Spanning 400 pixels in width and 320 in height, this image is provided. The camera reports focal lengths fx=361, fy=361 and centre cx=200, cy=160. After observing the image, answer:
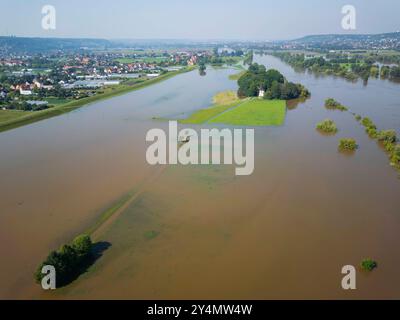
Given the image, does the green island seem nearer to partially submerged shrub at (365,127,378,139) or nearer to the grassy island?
the grassy island

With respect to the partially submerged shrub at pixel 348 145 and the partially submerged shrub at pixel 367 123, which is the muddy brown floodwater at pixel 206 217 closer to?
the partially submerged shrub at pixel 348 145

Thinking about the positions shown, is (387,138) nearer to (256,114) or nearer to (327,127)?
(327,127)

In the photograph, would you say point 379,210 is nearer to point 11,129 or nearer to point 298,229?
point 298,229

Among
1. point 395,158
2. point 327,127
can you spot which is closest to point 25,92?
point 327,127

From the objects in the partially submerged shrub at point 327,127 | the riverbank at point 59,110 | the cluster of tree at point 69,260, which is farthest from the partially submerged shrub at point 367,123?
the riverbank at point 59,110

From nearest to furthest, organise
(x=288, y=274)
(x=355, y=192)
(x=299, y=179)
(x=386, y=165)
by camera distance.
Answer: (x=288, y=274), (x=355, y=192), (x=299, y=179), (x=386, y=165)
